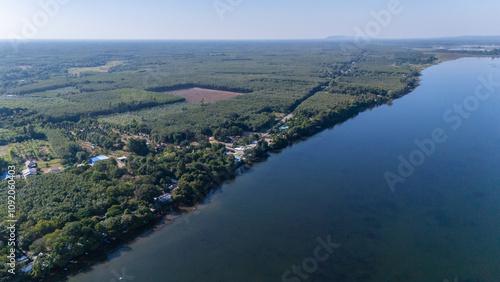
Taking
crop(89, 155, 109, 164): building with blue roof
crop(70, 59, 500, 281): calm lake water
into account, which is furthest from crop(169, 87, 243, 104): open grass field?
crop(70, 59, 500, 281): calm lake water

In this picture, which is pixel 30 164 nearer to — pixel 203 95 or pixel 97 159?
pixel 97 159

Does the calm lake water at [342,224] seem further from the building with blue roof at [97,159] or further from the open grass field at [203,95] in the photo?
the open grass field at [203,95]

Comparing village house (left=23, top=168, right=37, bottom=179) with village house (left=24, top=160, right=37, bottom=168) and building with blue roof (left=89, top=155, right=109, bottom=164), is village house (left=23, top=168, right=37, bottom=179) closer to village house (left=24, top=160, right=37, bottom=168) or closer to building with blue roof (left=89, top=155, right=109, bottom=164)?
village house (left=24, top=160, right=37, bottom=168)

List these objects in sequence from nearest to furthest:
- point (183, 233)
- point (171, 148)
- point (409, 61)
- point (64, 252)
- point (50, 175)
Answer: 1. point (64, 252)
2. point (183, 233)
3. point (50, 175)
4. point (171, 148)
5. point (409, 61)

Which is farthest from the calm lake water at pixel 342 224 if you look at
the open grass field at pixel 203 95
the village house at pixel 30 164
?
the open grass field at pixel 203 95

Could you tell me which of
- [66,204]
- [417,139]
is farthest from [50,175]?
[417,139]

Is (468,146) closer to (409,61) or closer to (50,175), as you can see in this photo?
(50,175)

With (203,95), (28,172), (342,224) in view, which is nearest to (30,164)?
(28,172)
